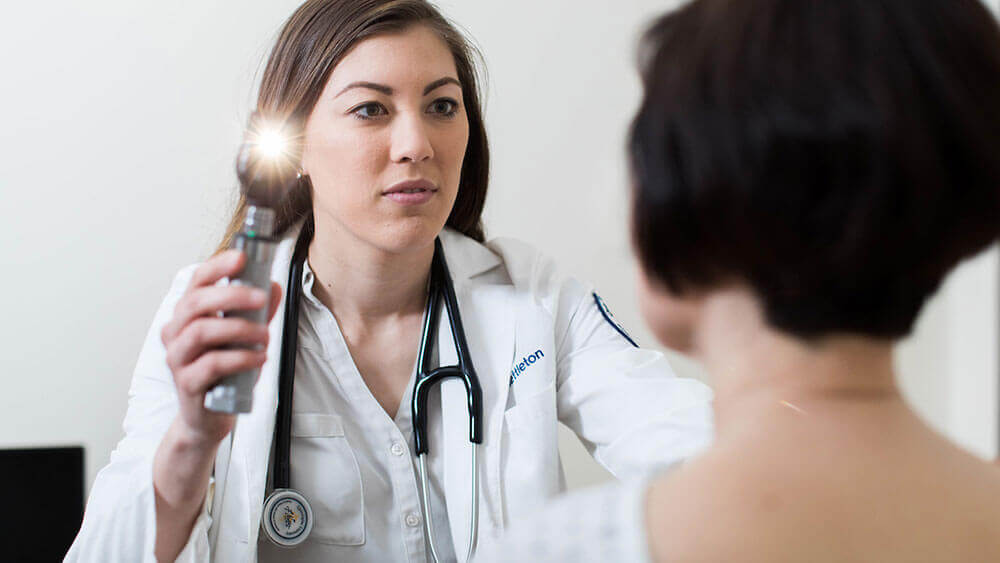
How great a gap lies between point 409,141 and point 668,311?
0.67 meters

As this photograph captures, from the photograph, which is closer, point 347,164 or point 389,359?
point 347,164

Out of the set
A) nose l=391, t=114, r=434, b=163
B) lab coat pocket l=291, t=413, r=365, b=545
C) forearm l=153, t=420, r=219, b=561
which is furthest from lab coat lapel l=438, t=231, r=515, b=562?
forearm l=153, t=420, r=219, b=561

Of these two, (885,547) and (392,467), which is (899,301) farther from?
(392,467)

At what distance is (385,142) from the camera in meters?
1.16

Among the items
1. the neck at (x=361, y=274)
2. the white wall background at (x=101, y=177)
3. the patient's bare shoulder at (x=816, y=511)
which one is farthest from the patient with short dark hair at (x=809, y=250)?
the white wall background at (x=101, y=177)

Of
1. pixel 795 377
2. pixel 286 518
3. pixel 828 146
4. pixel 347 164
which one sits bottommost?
pixel 286 518

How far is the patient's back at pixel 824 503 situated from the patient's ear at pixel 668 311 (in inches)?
3.3

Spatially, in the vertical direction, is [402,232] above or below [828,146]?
above

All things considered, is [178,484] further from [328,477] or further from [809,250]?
[809,250]

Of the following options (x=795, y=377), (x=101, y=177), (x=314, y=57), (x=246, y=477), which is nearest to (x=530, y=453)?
(x=246, y=477)

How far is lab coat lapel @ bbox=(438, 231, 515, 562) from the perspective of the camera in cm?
116

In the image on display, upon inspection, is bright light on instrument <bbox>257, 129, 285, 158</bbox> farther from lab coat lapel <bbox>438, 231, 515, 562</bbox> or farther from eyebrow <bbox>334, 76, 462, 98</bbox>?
lab coat lapel <bbox>438, 231, 515, 562</bbox>

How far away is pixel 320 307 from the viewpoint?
126 centimetres

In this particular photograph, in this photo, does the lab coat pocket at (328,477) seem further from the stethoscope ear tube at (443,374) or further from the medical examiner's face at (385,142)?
the medical examiner's face at (385,142)
